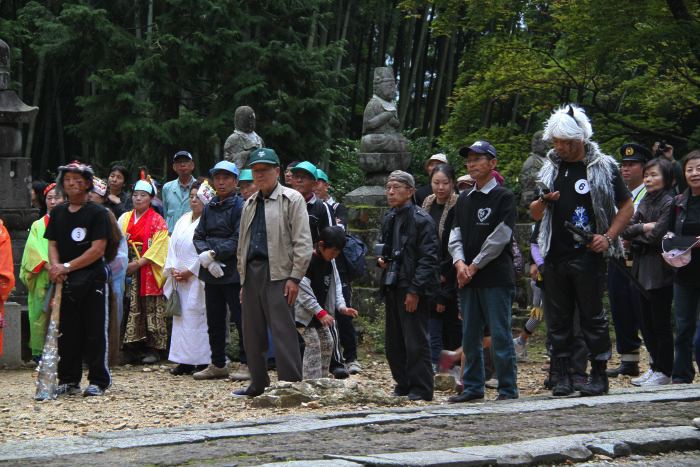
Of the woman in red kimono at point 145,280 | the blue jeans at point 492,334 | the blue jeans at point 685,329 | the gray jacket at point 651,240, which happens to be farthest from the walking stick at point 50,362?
the blue jeans at point 685,329

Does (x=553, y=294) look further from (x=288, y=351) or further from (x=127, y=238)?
(x=127, y=238)

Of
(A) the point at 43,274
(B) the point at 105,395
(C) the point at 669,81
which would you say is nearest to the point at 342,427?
(B) the point at 105,395

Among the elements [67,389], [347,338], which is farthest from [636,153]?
[67,389]

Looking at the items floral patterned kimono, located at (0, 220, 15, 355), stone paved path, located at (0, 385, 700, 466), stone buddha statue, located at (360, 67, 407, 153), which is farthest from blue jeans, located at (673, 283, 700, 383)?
stone buddha statue, located at (360, 67, 407, 153)

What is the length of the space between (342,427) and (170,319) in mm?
6386

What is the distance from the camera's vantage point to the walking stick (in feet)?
28.9

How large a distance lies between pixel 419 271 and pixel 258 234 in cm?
124

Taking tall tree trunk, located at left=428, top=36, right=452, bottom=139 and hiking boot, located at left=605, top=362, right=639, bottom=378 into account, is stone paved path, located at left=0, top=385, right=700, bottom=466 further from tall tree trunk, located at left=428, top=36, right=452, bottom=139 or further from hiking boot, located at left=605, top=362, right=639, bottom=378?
tall tree trunk, located at left=428, top=36, right=452, bottom=139

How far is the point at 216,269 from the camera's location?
10.2m

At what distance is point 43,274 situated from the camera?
455 inches

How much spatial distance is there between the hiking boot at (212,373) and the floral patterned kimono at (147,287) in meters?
1.50

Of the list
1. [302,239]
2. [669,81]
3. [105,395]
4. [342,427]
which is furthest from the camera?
[669,81]

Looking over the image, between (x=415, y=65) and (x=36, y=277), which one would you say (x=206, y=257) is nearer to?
(x=36, y=277)

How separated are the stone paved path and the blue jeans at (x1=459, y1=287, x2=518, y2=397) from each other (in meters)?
0.65
